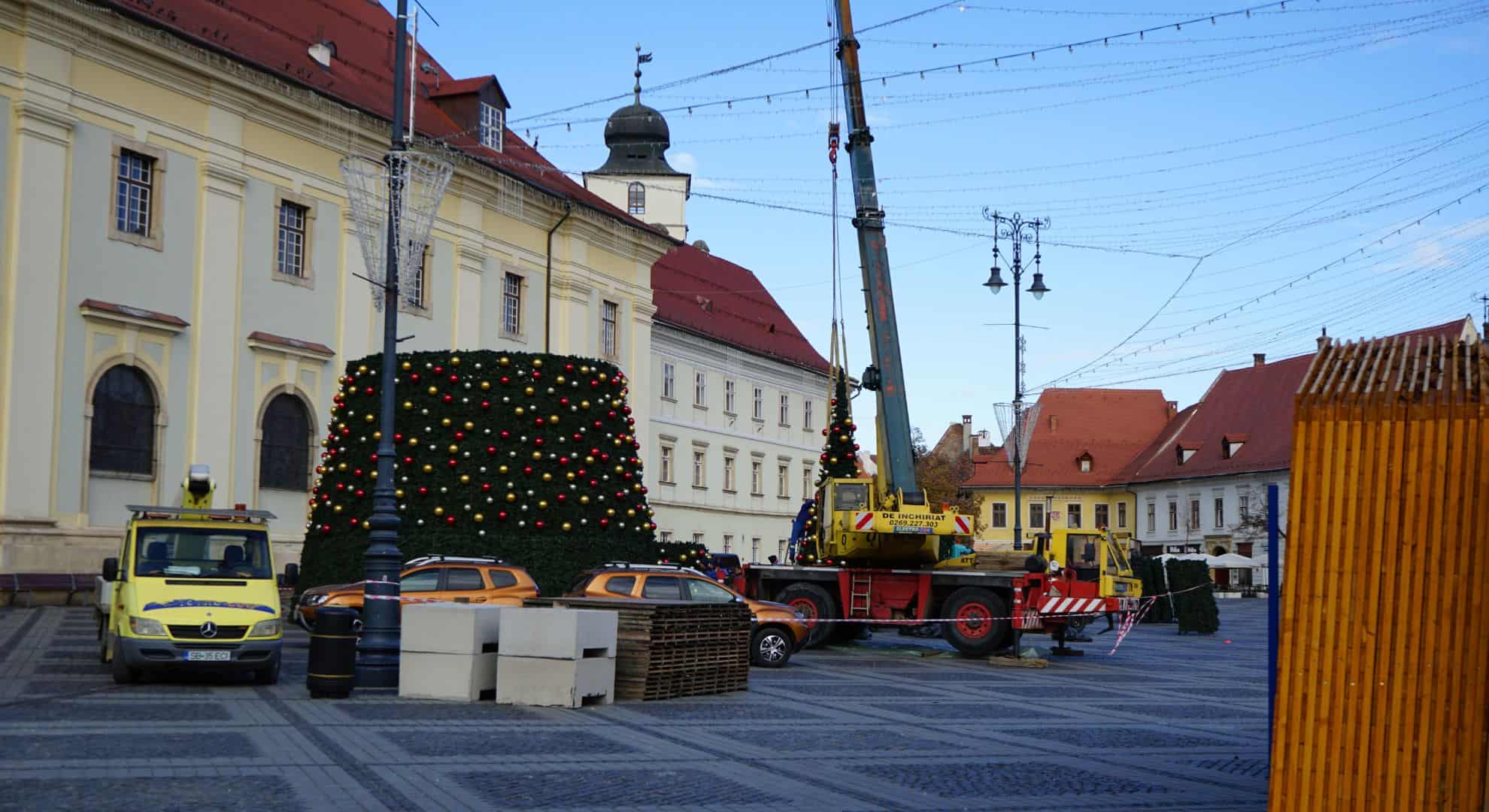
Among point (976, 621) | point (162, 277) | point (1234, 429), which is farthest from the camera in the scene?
point (1234, 429)

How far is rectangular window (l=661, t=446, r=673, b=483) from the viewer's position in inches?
2363

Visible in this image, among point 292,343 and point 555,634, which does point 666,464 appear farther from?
point 555,634

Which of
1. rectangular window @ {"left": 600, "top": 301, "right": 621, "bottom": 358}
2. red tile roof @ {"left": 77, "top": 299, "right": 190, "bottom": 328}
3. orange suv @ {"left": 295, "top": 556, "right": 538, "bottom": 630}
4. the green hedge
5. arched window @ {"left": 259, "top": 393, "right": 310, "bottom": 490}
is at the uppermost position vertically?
rectangular window @ {"left": 600, "top": 301, "right": 621, "bottom": 358}

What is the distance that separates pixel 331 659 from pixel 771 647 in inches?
337

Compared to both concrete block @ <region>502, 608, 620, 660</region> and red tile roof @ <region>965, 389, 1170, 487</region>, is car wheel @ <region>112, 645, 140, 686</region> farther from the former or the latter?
red tile roof @ <region>965, 389, 1170, 487</region>

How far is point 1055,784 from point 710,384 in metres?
52.5

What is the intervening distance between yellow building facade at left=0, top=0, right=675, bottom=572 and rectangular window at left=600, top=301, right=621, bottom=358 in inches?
303

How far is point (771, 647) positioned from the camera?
23.6 m

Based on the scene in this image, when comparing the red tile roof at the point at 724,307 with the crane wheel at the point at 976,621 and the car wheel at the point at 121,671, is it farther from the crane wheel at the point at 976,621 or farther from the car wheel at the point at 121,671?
the car wheel at the point at 121,671

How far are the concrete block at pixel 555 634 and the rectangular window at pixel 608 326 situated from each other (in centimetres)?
3546

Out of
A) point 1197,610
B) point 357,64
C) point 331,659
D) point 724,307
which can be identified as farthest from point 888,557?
point 724,307

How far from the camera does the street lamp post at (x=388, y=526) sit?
1778 centimetres

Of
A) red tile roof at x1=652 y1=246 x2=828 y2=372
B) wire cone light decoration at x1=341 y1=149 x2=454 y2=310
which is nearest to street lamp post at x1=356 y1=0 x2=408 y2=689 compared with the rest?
wire cone light decoration at x1=341 y1=149 x2=454 y2=310

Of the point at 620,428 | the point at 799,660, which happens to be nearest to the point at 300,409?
the point at 620,428
